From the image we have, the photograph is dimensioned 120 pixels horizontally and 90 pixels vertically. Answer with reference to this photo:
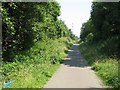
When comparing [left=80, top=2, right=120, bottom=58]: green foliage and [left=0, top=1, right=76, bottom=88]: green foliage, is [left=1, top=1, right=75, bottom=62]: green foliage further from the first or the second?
[left=80, top=2, right=120, bottom=58]: green foliage

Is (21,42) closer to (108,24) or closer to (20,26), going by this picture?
(20,26)

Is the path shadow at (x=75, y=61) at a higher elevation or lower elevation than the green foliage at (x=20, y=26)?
lower

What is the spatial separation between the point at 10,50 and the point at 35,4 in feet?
11.1

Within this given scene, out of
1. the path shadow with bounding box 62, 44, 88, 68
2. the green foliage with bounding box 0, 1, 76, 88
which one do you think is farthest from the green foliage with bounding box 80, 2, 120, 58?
the green foliage with bounding box 0, 1, 76, 88

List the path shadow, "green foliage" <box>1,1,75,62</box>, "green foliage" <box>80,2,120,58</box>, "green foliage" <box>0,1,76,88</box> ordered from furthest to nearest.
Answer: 1. "green foliage" <box>80,2,120,58</box>
2. the path shadow
3. "green foliage" <box>1,1,75,62</box>
4. "green foliage" <box>0,1,76,88</box>

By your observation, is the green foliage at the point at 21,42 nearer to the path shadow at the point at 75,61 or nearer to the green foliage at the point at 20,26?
the green foliage at the point at 20,26

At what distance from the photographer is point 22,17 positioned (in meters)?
20.3

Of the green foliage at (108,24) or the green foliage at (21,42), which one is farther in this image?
the green foliage at (108,24)

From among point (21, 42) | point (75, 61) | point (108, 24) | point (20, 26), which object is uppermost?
point (20, 26)

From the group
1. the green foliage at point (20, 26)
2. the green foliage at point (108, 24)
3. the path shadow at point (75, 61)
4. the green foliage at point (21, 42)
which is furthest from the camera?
the green foliage at point (108, 24)

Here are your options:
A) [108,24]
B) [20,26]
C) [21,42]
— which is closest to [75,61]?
[108,24]

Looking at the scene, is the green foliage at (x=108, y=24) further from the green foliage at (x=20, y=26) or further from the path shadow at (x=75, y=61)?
the green foliage at (x=20, y=26)

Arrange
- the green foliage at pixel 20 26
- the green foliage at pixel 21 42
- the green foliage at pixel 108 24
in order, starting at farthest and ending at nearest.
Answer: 1. the green foliage at pixel 108 24
2. the green foliage at pixel 20 26
3. the green foliage at pixel 21 42

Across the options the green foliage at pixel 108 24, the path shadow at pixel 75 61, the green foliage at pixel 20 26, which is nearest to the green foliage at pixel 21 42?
the green foliage at pixel 20 26
